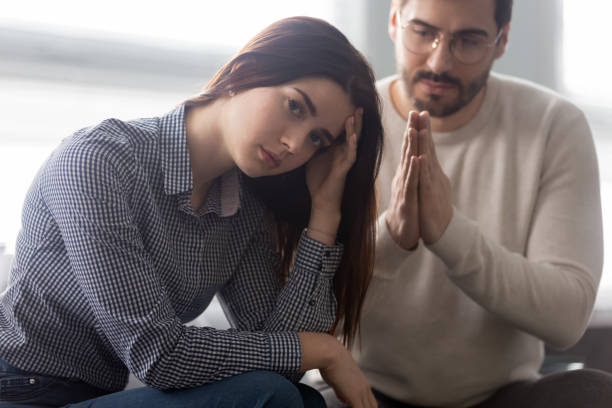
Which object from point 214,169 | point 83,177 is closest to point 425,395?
point 214,169

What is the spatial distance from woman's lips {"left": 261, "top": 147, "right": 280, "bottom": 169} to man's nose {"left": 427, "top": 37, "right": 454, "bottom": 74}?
0.51 meters

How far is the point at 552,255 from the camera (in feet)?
4.77

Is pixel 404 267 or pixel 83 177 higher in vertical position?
pixel 83 177

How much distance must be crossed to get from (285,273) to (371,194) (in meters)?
0.23

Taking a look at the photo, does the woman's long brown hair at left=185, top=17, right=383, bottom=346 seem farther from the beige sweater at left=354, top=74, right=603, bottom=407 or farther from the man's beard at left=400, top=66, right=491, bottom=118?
the man's beard at left=400, top=66, right=491, bottom=118

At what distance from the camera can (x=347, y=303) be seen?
1318 millimetres

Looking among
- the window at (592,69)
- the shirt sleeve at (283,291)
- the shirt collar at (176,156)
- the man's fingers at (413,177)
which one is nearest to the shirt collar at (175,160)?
the shirt collar at (176,156)

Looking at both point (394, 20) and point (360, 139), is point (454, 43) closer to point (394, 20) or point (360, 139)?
point (394, 20)

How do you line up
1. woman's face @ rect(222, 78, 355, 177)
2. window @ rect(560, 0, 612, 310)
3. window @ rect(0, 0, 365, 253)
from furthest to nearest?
window @ rect(560, 0, 612, 310) → window @ rect(0, 0, 365, 253) → woman's face @ rect(222, 78, 355, 177)

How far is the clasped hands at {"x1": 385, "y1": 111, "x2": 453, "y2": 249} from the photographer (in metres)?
1.27

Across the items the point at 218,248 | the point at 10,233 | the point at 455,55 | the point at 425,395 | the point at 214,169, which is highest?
the point at 455,55

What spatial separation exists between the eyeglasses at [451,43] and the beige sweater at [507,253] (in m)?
0.15

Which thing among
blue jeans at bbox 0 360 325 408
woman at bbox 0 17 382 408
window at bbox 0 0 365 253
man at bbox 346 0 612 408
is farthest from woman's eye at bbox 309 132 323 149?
window at bbox 0 0 365 253

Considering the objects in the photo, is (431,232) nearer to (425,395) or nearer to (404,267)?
(404,267)
